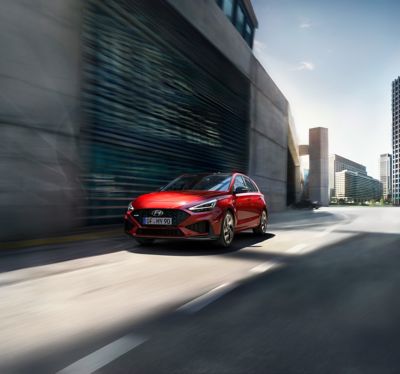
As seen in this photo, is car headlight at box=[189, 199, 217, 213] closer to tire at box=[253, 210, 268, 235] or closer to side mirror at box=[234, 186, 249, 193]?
side mirror at box=[234, 186, 249, 193]

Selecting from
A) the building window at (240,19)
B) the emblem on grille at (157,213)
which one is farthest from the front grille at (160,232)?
the building window at (240,19)

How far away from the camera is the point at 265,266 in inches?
212

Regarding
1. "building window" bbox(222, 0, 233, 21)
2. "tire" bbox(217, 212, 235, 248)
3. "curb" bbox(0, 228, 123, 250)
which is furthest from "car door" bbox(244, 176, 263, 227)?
"building window" bbox(222, 0, 233, 21)

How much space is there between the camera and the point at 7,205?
7.16 metres

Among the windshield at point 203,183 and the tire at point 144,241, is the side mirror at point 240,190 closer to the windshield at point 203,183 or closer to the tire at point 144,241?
the windshield at point 203,183

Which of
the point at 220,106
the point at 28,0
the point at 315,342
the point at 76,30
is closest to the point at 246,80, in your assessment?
the point at 220,106

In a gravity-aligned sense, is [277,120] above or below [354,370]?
above

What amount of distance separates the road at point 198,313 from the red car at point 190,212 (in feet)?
1.91

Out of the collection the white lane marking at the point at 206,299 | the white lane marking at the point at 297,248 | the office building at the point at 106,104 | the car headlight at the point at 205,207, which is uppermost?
the office building at the point at 106,104

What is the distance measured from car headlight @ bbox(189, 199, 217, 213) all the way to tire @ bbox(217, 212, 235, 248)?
→ 1.20 ft

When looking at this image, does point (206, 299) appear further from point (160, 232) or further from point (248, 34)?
point (248, 34)

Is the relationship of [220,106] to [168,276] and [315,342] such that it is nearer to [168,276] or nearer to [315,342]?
[168,276]

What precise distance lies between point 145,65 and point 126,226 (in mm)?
6306

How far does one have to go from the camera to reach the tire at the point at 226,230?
277 inches
